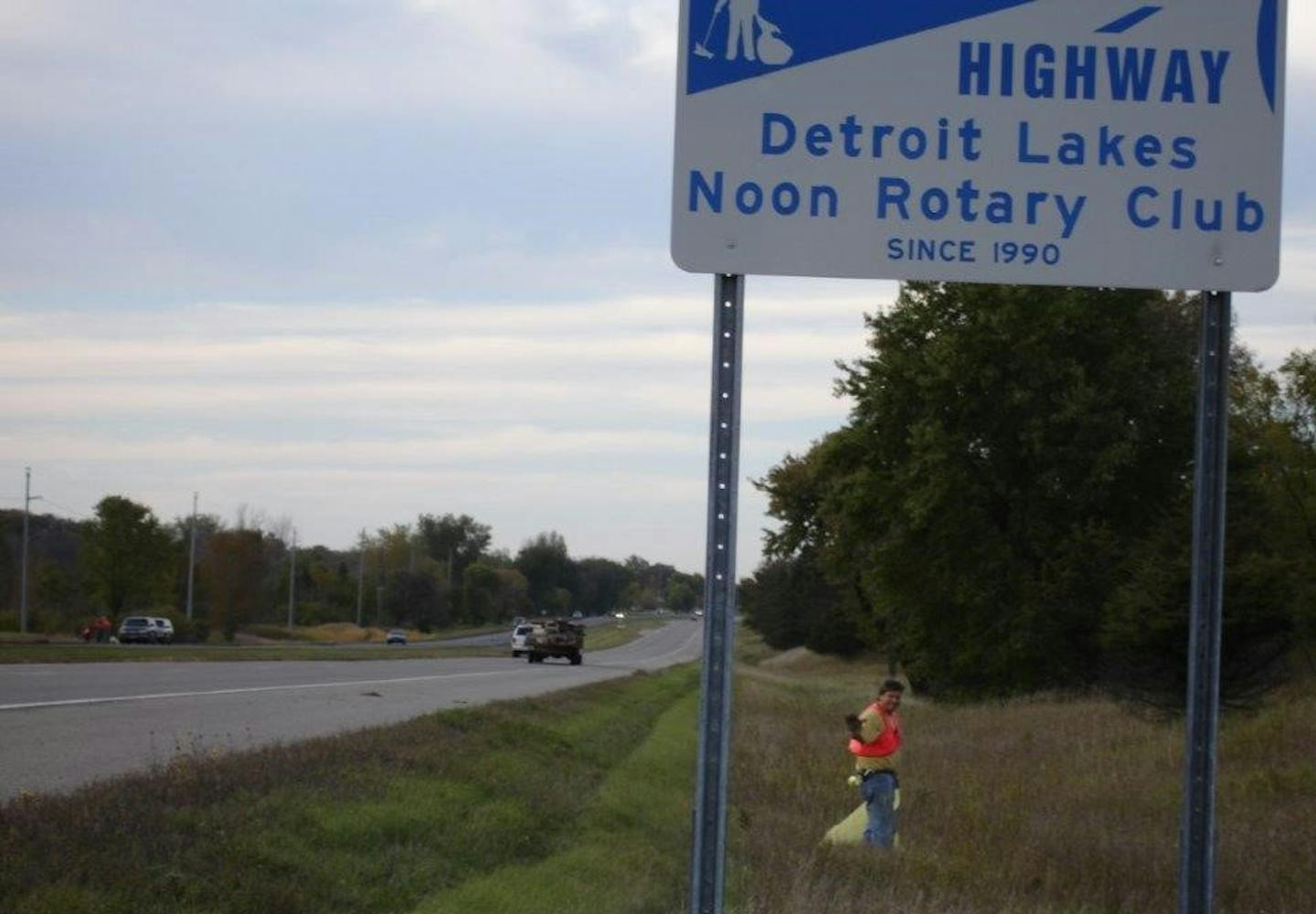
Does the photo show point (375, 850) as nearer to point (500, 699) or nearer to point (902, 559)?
point (500, 699)

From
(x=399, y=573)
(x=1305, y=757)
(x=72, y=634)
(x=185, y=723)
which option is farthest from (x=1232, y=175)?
(x=399, y=573)

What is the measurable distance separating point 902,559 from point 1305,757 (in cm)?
2257

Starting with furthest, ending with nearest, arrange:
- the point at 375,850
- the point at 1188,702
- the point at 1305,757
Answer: the point at 1305,757 < the point at 375,850 < the point at 1188,702

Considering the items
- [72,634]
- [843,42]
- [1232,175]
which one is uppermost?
[843,42]

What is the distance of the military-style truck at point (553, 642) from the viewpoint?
69188 millimetres

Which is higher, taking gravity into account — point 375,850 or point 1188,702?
point 1188,702

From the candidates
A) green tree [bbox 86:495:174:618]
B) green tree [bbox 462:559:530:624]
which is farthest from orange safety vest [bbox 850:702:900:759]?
green tree [bbox 462:559:530:624]

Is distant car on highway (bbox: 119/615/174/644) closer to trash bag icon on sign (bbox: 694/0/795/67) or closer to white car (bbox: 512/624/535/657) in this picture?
white car (bbox: 512/624/535/657)

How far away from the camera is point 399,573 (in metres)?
154

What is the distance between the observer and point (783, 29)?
5.01 metres

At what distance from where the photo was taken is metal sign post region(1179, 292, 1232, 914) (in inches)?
195

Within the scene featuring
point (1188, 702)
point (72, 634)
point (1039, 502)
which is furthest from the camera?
point (72, 634)

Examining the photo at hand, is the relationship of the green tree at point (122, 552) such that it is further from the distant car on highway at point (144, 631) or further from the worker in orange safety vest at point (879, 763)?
the worker in orange safety vest at point (879, 763)

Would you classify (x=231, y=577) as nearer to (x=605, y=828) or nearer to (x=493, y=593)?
(x=493, y=593)
